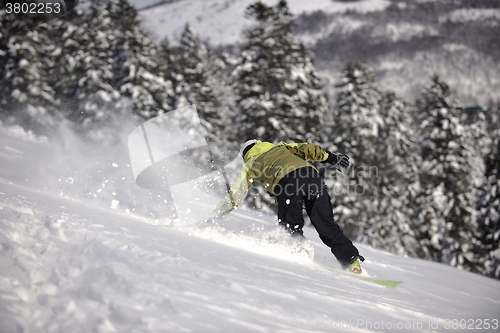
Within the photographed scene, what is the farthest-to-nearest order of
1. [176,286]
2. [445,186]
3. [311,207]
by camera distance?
[445,186], [311,207], [176,286]

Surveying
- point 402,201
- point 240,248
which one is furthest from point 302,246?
point 402,201

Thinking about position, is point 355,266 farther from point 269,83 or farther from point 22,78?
point 22,78

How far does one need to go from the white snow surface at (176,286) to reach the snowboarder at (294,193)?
321 mm

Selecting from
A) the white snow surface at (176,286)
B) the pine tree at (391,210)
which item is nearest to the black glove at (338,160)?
the white snow surface at (176,286)

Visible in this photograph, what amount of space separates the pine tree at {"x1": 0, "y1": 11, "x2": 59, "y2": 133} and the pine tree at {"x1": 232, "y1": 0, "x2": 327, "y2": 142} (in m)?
11.9

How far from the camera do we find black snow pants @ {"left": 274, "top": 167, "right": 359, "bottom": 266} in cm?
397

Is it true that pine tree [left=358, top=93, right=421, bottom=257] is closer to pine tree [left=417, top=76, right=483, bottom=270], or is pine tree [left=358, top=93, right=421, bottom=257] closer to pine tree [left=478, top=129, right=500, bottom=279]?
pine tree [left=417, top=76, right=483, bottom=270]

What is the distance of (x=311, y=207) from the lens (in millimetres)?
4148

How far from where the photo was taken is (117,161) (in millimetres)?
6543

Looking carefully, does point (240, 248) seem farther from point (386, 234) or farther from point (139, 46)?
point (139, 46)

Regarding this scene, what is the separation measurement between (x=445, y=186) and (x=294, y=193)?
1967cm

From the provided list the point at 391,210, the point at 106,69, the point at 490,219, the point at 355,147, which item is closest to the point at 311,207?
the point at 355,147

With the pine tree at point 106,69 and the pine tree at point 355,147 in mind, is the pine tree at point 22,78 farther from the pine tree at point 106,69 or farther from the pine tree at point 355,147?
the pine tree at point 355,147

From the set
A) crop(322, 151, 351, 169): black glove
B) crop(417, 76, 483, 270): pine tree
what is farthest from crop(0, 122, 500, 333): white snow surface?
crop(417, 76, 483, 270): pine tree
